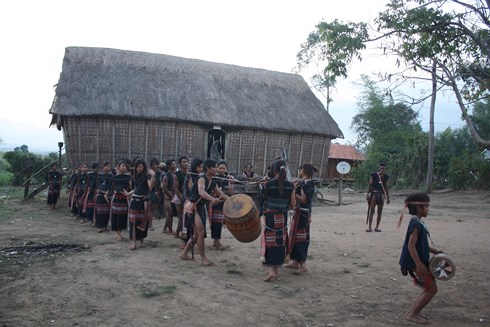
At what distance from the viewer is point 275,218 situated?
6.07m

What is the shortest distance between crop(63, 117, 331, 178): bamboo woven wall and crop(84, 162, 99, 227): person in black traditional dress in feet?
17.0

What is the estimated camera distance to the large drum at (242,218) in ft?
19.6

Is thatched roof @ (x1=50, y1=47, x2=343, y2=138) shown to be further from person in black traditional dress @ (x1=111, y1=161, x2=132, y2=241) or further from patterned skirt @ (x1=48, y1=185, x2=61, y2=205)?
person in black traditional dress @ (x1=111, y1=161, x2=132, y2=241)

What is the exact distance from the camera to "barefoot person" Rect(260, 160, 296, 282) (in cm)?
601

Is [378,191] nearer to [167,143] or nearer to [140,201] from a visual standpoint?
[140,201]

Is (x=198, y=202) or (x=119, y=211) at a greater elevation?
(x=198, y=202)

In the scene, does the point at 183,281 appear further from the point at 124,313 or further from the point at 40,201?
the point at 40,201

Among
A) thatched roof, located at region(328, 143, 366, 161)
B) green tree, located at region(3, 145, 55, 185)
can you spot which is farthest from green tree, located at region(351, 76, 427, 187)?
green tree, located at region(3, 145, 55, 185)

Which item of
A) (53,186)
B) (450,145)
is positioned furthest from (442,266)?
(450,145)

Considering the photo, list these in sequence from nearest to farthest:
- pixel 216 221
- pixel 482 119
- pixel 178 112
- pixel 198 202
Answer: pixel 198 202
pixel 216 221
pixel 178 112
pixel 482 119

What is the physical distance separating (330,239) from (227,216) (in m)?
4.14

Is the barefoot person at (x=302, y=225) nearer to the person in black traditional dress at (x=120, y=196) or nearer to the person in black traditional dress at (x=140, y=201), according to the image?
the person in black traditional dress at (x=140, y=201)

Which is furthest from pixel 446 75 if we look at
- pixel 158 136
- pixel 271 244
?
pixel 158 136

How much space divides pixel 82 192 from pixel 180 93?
7.22 meters
